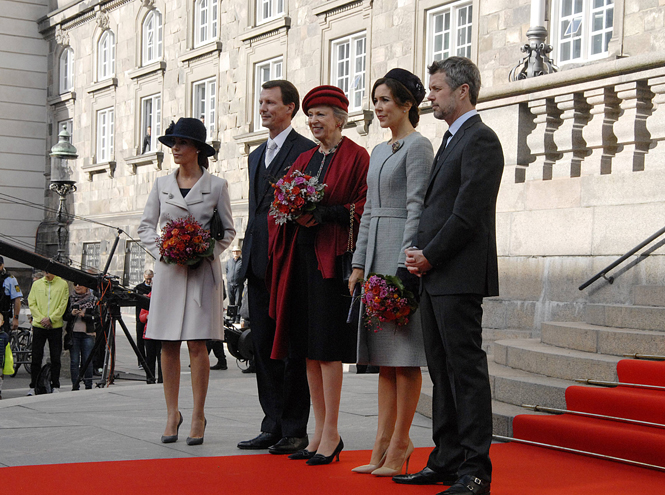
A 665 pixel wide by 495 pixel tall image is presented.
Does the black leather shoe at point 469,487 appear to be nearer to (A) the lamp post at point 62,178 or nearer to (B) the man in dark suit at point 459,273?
(B) the man in dark suit at point 459,273

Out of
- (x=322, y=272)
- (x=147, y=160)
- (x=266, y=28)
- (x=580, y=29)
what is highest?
(x=266, y=28)

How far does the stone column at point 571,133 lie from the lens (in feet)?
30.9

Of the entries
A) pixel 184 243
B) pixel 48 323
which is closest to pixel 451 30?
pixel 48 323

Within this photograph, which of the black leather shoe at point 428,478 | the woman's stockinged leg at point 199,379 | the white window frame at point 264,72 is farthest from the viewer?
the white window frame at point 264,72

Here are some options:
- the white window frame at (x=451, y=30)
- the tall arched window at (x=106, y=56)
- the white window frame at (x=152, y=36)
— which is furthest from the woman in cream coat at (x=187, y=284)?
the tall arched window at (x=106, y=56)

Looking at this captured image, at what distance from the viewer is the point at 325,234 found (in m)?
5.02

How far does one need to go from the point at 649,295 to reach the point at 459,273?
3.94 meters

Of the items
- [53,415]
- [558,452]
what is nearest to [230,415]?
[53,415]

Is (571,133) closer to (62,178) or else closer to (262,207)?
(262,207)

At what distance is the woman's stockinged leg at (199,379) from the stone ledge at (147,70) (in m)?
19.4

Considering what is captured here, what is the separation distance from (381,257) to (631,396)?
207 centimetres

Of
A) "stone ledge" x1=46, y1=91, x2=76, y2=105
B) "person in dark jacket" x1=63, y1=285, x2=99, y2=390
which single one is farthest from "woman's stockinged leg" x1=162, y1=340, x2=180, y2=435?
"stone ledge" x1=46, y1=91, x2=76, y2=105

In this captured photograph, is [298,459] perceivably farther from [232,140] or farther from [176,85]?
[176,85]

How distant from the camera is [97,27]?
27.4 meters
